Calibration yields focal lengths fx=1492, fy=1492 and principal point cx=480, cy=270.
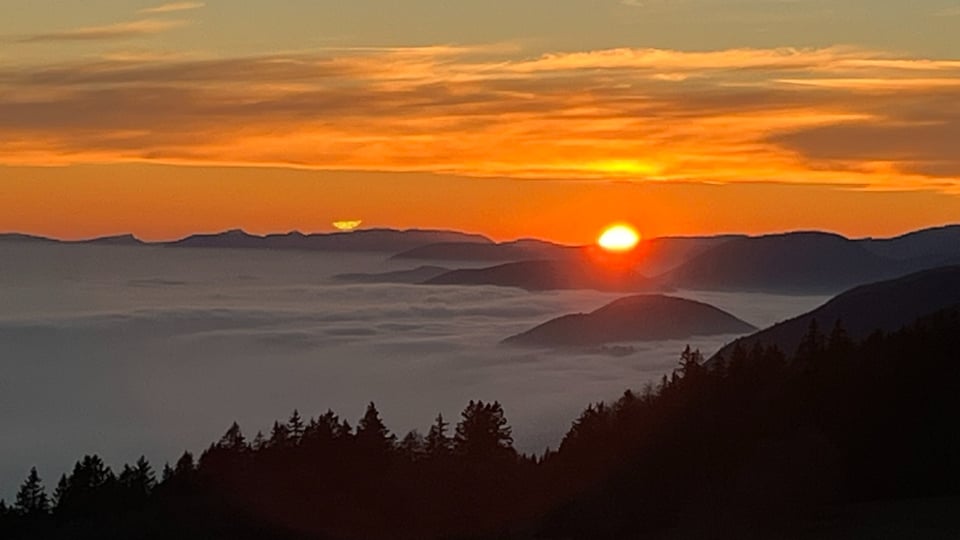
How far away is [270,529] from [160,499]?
858cm

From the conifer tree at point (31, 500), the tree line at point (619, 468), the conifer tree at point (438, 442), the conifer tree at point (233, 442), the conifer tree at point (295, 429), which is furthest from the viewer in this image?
the conifer tree at point (31, 500)

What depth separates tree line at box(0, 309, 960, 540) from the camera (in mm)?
58719

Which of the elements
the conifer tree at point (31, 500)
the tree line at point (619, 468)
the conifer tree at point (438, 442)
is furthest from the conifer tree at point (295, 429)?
the conifer tree at point (31, 500)

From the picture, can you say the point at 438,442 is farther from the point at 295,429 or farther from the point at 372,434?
the point at 295,429

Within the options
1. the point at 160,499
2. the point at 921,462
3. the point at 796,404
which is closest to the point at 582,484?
the point at 796,404

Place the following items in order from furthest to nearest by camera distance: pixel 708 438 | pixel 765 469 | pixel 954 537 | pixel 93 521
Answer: pixel 93 521 < pixel 708 438 < pixel 765 469 < pixel 954 537

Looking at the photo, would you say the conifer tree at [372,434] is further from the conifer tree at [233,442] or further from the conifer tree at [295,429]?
the conifer tree at [233,442]

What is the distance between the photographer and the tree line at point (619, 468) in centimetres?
5872

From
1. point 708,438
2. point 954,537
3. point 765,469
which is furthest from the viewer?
point 708,438

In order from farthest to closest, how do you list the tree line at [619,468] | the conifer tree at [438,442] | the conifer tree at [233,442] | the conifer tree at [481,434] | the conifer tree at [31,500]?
→ 1. the conifer tree at [31,500]
2. the conifer tree at [233,442]
3. the conifer tree at [438,442]
4. the conifer tree at [481,434]
5. the tree line at [619,468]

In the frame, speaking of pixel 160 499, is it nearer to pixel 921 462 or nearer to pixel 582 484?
pixel 582 484

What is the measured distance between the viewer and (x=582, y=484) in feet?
222

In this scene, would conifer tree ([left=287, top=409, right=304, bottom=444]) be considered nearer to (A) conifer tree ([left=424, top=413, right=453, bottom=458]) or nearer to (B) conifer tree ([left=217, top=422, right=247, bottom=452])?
(B) conifer tree ([left=217, top=422, right=247, bottom=452])

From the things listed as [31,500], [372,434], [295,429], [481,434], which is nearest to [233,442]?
[295,429]
